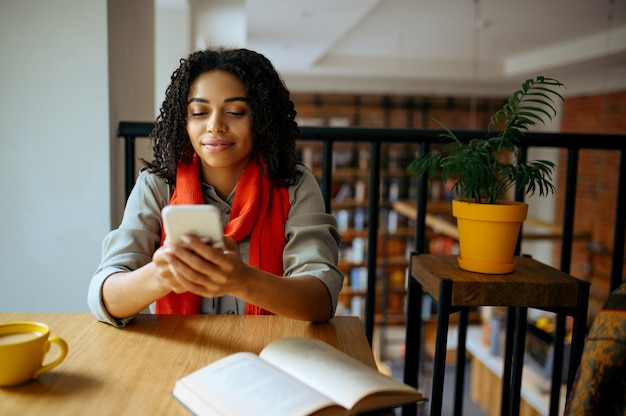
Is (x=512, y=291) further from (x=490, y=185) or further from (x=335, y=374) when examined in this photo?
(x=335, y=374)

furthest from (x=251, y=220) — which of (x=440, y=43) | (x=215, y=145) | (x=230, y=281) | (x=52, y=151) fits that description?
(x=440, y=43)

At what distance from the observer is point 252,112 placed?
113 centimetres

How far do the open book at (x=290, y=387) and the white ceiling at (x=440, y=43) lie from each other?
312 centimetres

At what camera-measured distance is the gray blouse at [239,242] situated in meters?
1.06

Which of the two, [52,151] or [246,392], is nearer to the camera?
[246,392]

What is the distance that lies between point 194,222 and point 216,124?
0.39 m

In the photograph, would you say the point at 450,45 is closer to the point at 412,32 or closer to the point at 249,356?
the point at 412,32

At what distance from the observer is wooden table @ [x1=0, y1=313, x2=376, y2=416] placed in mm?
693

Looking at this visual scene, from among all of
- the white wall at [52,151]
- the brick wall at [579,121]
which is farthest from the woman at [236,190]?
the brick wall at [579,121]

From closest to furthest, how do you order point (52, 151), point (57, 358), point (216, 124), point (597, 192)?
1. point (57, 358)
2. point (216, 124)
3. point (52, 151)
4. point (597, 192)

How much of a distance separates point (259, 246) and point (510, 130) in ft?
1.97

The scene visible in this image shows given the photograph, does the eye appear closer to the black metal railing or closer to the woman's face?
the woman's face

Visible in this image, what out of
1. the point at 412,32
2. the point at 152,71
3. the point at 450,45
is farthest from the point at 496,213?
the point at 450,45

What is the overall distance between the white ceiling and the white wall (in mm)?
2405
